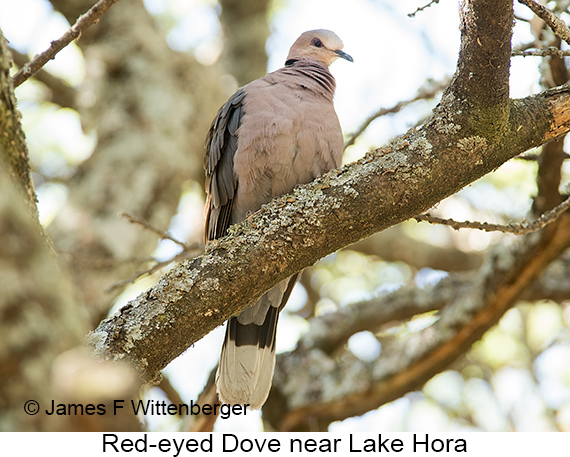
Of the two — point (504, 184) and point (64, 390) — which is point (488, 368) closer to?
point (504, 184)

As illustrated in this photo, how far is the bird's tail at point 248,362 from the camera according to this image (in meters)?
3.52

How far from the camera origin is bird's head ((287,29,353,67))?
15.3 feet

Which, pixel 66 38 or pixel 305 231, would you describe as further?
pixel 66 38

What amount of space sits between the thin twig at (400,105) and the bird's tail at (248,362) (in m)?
1.24

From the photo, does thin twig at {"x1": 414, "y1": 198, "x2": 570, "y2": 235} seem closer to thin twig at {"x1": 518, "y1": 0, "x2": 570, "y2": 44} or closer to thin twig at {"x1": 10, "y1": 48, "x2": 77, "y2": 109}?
thin twig at {"x1": 518, "y1": 0, "x2": 570, "y2": 44}

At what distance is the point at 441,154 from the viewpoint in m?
2.31

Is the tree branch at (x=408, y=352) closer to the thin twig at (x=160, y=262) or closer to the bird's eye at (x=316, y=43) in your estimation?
the thin twig at (x=160, y=262)

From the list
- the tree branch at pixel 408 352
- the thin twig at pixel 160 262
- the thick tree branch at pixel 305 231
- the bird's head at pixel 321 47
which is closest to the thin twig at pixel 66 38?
the thin twig at pixel 160 262

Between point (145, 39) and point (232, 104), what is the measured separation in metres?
2.29

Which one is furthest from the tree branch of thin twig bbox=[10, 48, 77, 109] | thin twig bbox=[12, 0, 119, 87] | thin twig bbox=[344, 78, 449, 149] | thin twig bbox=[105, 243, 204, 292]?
thin twig bbox=[10, 48, 77, 109]

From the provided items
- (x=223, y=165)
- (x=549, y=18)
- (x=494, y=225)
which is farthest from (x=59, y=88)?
(x=549, y=18)

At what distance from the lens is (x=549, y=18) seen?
2332 millimetres

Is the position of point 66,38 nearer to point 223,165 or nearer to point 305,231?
point 305,231

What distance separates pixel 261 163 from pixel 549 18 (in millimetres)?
1736
